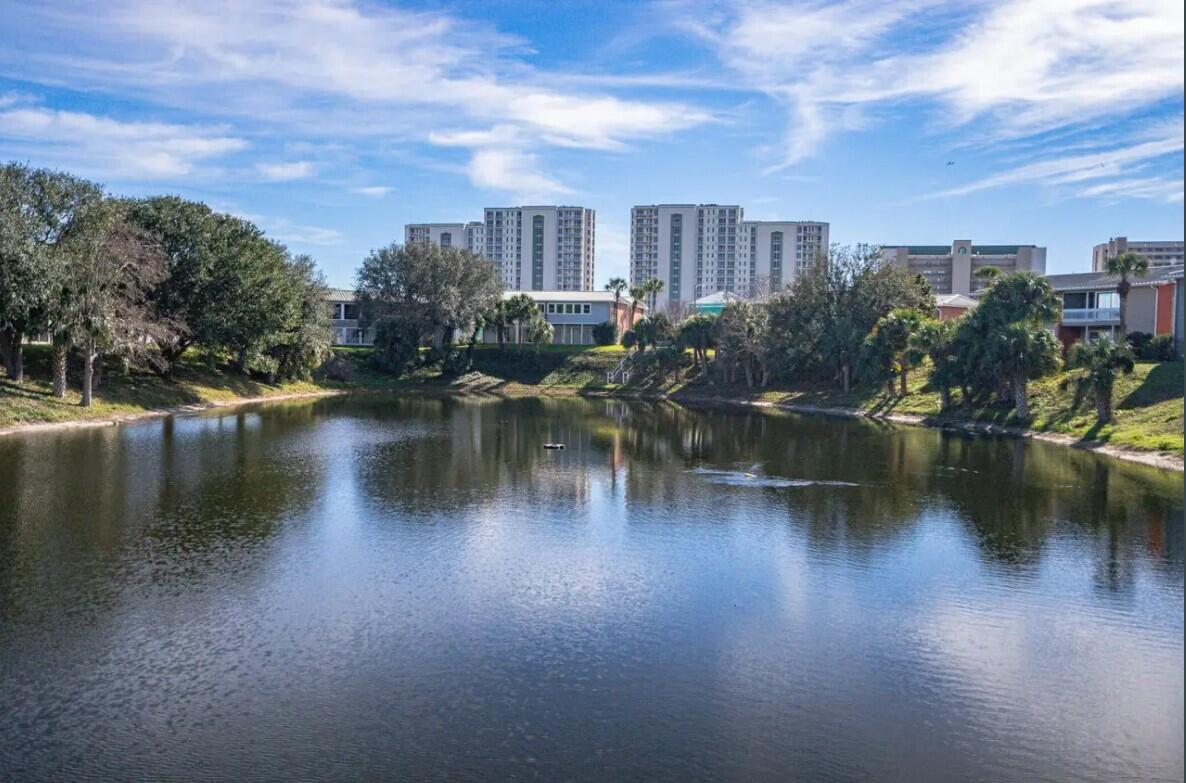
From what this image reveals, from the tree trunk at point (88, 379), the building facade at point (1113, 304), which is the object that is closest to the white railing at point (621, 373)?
the building facade at point (1113, 304)

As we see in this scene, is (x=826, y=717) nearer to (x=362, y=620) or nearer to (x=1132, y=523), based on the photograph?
(x=362, y=620)

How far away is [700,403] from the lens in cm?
7788

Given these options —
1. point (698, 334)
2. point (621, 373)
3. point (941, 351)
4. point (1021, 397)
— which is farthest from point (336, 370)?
point (1021, 397)

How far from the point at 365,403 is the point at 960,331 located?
41.0 meters

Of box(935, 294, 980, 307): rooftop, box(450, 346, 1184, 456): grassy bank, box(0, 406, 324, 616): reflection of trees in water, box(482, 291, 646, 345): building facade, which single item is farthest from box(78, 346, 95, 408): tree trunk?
box(935, 294, 980, 307): rooftop

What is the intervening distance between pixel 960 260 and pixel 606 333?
74.5 meters

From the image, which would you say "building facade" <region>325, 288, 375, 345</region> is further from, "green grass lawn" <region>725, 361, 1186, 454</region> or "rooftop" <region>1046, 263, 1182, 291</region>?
"rooftop" <region>1046, 263, 1182, 291</region>

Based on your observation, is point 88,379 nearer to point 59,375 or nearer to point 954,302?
point 59,375

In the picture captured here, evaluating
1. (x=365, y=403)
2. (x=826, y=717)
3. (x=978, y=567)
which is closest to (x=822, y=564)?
(x=978, y=567)

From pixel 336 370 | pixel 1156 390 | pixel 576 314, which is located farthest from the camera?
pixel 576 314

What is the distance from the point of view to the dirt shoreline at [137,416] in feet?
140

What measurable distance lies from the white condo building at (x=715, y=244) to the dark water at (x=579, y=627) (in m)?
150

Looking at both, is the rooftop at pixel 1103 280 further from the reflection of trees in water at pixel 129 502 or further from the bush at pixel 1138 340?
Answer: the reflection of trees in water at pixel 129 502

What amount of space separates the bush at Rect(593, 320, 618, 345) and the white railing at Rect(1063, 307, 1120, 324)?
4557 cm
